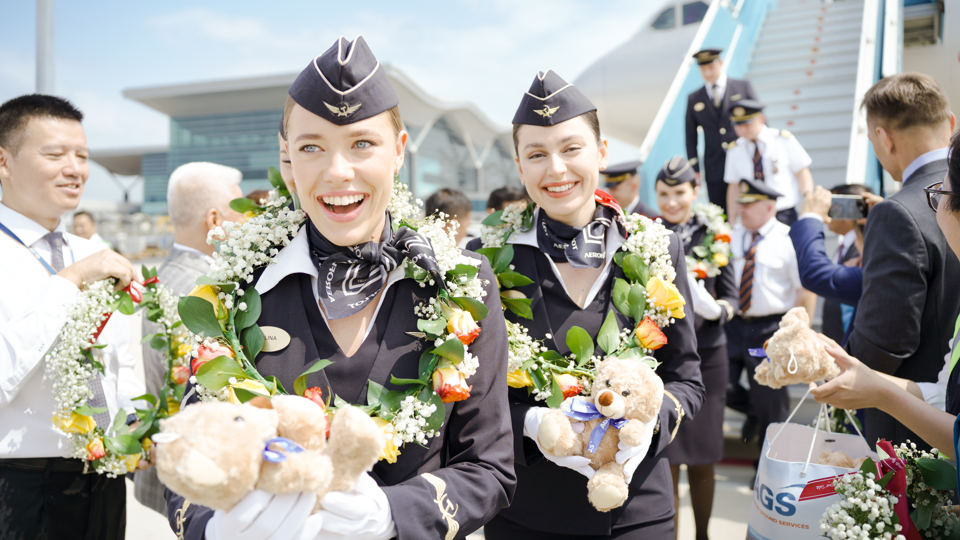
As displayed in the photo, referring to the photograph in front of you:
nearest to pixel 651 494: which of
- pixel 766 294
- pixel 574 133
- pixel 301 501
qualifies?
pixel 574 133

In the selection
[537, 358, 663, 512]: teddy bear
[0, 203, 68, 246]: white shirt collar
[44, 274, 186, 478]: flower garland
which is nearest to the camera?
[537, 358, 663, 512]: teddy bear

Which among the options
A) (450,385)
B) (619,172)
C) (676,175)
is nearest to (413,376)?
(450,385)

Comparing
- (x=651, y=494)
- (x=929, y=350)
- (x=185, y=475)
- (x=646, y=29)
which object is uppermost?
(x=646, y=29)

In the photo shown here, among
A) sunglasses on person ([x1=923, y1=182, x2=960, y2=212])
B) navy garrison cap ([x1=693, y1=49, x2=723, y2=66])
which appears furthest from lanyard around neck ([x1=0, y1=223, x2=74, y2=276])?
navy garrison cap ([x1=693, y1=49, x2=723, y2=66])

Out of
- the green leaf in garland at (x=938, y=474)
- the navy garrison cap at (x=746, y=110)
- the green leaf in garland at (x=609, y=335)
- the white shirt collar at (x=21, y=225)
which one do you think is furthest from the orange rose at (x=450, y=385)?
the navy garrison cap at (x=746, y=110)

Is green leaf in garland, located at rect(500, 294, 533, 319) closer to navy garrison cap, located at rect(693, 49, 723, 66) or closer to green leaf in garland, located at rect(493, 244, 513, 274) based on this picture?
green leaf in garland, located at rect(493, 244, 513, 274)

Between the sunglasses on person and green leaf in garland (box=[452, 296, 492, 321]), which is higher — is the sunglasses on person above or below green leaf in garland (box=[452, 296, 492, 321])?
above

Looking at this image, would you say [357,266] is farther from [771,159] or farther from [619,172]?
[771,159]

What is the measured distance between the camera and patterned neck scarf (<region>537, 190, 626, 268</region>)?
225cm

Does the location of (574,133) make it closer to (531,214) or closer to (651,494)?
(531,214)

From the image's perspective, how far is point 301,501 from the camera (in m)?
1.09

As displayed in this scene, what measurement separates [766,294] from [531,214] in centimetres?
319

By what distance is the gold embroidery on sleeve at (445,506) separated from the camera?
1410mm

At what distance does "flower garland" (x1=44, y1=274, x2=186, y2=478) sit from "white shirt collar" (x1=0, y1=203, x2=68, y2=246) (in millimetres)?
402
